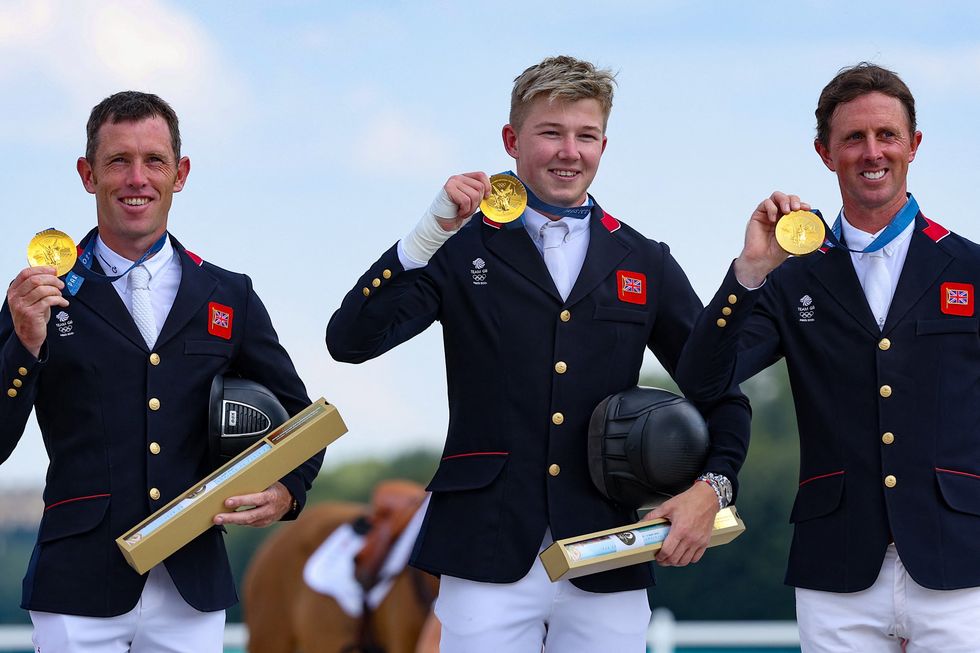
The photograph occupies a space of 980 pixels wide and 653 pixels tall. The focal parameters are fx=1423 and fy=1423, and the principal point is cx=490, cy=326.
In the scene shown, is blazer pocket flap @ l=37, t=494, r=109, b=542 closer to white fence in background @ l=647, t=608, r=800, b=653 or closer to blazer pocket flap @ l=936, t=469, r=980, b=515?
blazer pocket flap @ l=936, t=469, r=980, b=515

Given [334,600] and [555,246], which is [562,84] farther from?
[334,600]

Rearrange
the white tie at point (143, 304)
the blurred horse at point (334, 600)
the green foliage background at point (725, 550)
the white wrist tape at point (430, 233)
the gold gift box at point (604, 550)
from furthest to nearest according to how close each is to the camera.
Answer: the green foliage background at point (725, 550)
the blurred horse at point (334, 600)
the white tie at point (143, 304)
the white wrist tape at point (430, 233)
the gold gift box at point (604, 550)

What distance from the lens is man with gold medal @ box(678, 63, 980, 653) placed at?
421 centimetres

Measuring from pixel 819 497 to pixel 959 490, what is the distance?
411 mm

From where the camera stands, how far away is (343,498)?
2145 cm

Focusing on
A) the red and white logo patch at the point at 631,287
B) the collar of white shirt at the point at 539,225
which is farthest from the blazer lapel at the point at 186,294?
the red and white logo patch at the point at 631,287

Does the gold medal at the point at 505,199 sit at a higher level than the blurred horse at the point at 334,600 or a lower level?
higher

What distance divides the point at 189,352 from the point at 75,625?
2.90 ft

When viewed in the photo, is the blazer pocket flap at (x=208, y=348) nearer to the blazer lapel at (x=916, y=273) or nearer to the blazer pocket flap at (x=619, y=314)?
the blazer pocket flap at (x=619, y=314)

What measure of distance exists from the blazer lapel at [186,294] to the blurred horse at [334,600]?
14.2 ft

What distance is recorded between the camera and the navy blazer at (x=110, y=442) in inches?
167

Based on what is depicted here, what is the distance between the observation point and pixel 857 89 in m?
4.54

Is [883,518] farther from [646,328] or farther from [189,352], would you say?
[189,352]

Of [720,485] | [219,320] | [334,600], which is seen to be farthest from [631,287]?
[334,600]
